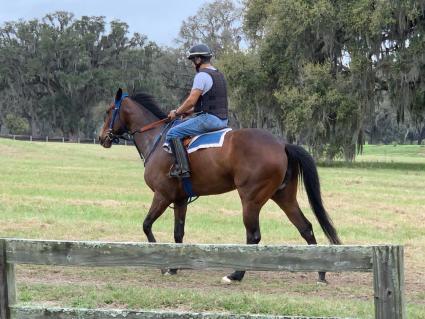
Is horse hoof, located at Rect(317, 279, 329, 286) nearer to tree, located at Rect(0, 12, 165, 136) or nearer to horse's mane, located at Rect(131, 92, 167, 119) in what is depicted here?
horse's mane, located at Rect(131, 92, 167, 119)

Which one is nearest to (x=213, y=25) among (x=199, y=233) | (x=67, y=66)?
(x=67, y=66)

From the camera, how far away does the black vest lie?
7543mm

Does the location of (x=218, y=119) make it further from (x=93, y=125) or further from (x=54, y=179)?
(x=93, y=125)

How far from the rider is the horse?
0.64 ft

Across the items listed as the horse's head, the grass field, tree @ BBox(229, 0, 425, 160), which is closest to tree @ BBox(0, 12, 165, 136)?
tree @ BBox(229, 0, 425, 160)

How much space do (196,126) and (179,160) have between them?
1.54 feet

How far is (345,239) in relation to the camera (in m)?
10.1

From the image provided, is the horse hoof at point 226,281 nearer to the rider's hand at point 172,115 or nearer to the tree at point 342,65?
the rider's hand at point 172,115

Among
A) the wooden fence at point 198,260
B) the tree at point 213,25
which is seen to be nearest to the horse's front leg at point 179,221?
the wooden fence at point 198,260

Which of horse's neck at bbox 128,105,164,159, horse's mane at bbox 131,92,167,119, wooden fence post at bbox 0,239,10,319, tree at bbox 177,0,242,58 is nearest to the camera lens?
wooden fence post at bbox 0,239,10,319

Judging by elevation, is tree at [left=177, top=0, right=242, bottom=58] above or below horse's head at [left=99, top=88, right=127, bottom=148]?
above

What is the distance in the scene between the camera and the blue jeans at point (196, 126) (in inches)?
294

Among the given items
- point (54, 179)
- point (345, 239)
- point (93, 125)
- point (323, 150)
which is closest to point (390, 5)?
point (323, 150)

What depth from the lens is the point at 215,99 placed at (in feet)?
24.9
